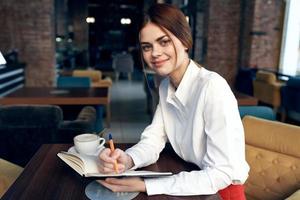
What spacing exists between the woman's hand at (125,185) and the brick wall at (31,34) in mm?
5528

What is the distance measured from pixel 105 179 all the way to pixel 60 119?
1.26 m

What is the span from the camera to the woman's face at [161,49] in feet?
3.92

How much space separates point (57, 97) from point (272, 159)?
2416mm

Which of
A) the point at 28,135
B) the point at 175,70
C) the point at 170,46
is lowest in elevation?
the point at 28,135

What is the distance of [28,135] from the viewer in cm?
225

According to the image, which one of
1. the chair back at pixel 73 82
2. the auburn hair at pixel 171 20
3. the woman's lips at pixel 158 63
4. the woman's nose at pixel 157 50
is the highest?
the auburn hair at pixel 171 20

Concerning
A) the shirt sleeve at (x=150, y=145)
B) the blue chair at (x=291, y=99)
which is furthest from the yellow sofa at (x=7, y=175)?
the blue chair at (x=291, y=99)

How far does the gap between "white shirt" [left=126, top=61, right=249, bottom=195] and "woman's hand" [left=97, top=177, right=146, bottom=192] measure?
Result: 25mm

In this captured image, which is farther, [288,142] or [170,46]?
[288,142]

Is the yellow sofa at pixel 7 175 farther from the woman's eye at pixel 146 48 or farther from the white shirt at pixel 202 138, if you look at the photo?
the woman's eye at pixel 146 48

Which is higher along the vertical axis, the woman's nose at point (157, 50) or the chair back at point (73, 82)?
the woman's nose at point (157, 50)

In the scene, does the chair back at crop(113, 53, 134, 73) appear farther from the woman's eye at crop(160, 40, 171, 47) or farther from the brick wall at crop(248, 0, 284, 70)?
the woman's eye at crop(160, 40, 171, 47)

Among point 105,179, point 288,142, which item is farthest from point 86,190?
point 288,142

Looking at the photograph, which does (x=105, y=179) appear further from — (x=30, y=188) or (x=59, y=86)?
(x=59, y=86)
